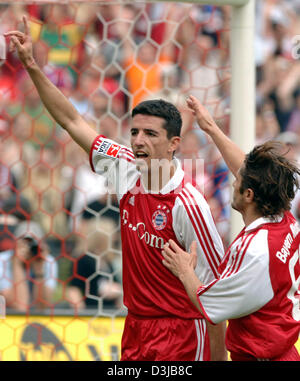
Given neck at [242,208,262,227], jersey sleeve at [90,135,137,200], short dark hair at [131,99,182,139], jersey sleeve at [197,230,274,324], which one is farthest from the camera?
jersey sleeve at [90,135,137,200]

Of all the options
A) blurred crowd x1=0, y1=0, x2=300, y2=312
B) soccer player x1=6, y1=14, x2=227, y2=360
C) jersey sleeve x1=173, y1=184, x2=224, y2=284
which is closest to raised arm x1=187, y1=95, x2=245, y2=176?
soccer player x1=6, y1=14, x2=227, y2=360

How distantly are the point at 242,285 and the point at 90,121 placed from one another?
264 centimetres

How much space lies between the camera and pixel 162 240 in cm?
266

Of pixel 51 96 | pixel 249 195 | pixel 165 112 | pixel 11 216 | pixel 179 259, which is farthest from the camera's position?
pixel 11 216

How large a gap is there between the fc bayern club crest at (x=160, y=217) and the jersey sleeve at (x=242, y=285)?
0.37m

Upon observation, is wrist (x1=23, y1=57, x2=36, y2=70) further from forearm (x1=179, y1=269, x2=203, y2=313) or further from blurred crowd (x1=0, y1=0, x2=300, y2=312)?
blurred crowd (x1=0, y1=0, x2=300, y2=312)

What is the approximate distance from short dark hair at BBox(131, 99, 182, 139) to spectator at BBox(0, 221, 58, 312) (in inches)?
68.7

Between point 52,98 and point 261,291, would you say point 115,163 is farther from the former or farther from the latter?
Answer: point 261,291

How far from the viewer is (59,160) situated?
15.3 ft

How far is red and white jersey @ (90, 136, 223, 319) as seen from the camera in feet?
8.63

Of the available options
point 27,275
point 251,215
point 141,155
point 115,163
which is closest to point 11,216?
point 27,275

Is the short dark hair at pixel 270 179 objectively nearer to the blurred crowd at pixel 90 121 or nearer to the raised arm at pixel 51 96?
the raised arm at pixel 51 96
